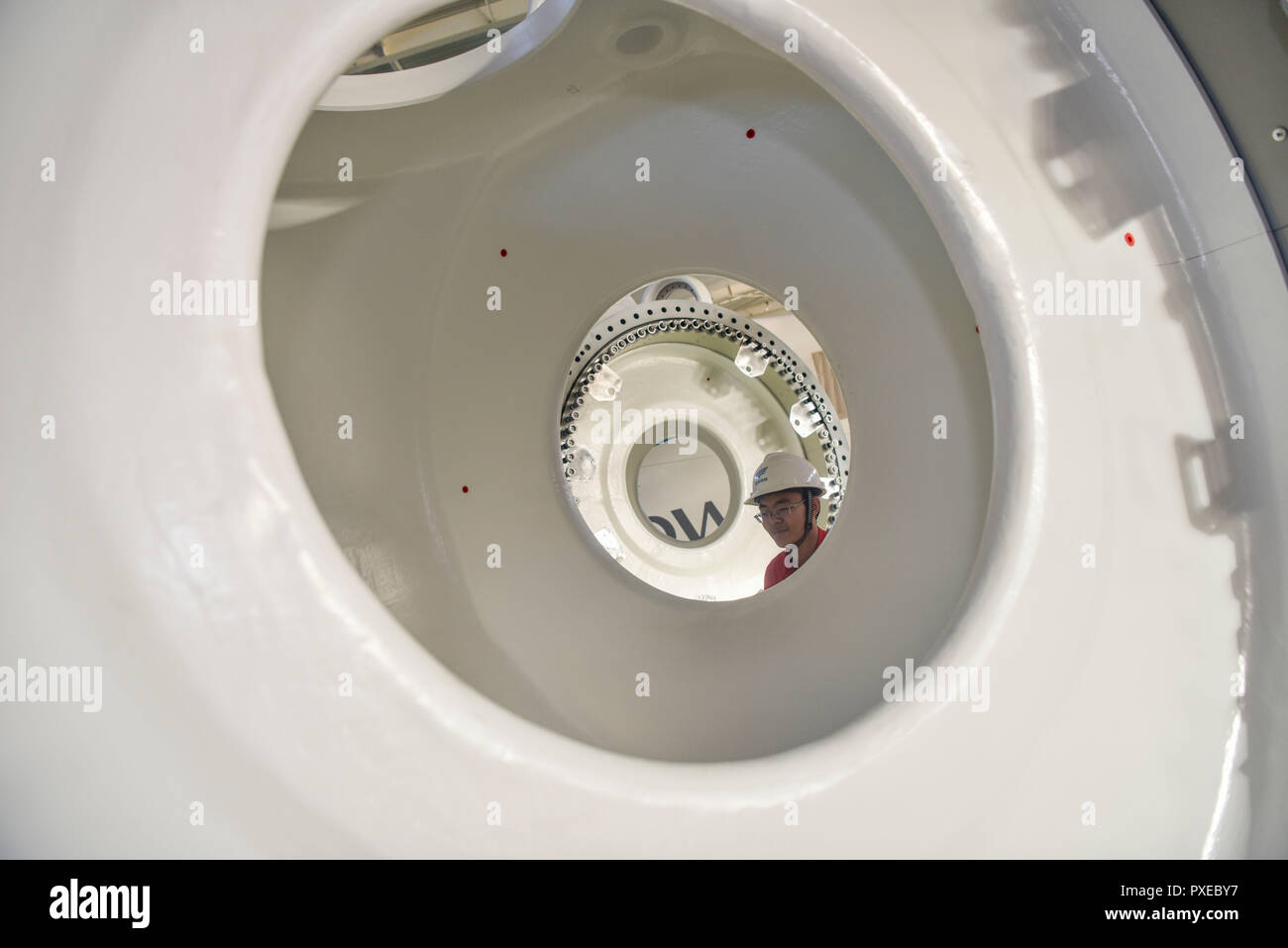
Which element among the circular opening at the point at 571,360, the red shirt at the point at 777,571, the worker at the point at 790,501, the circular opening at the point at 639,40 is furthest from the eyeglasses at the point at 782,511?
the circular opening at the point at 639,40

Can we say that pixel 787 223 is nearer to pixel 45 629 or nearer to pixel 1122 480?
pixel 1122 480

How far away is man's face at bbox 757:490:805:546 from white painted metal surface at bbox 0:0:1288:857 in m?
0.76

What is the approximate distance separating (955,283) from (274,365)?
2.31ft

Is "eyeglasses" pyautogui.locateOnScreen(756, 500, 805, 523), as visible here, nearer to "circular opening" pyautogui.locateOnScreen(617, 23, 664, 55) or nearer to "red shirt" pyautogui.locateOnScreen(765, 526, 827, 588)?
"red shirt" pyautogui.locateOnScreen(765, 526, 827, 588)

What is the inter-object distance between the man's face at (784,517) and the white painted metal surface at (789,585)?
0.76 metres

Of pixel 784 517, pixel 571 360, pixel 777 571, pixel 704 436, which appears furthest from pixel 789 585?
pixel 704 436

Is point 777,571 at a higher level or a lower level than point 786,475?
lower

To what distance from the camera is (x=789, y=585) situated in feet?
3.73

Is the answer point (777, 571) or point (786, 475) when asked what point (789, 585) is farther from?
point (786, 475)

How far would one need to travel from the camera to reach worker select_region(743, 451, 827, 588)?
6.12ft

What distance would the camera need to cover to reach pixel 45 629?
473 millimetres

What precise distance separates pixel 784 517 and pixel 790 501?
0.12ft

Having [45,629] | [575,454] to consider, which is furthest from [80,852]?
[575,454]

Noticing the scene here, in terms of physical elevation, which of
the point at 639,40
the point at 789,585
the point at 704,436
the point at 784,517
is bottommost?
the point at 789,585
